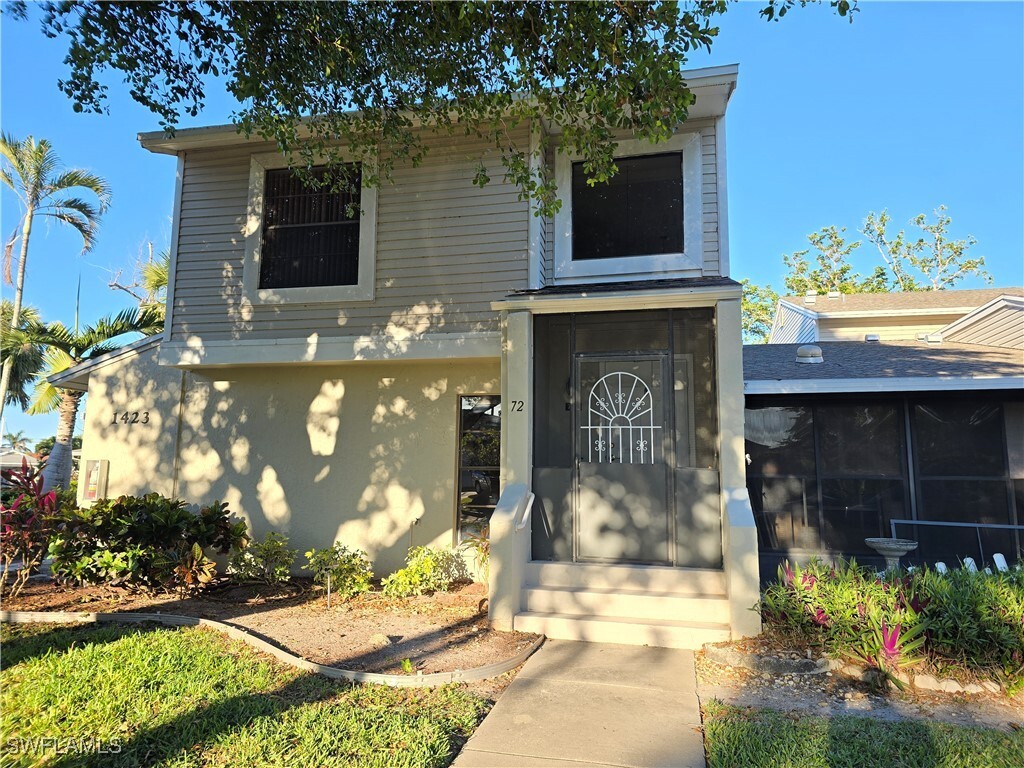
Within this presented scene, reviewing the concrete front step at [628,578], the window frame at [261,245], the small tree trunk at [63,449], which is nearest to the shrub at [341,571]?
the concrete front step at [628,578]

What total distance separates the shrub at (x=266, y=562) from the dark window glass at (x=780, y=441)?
6.12 meters

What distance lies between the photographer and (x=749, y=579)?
18.1ft

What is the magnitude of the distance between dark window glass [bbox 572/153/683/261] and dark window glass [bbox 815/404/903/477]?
9.85ft

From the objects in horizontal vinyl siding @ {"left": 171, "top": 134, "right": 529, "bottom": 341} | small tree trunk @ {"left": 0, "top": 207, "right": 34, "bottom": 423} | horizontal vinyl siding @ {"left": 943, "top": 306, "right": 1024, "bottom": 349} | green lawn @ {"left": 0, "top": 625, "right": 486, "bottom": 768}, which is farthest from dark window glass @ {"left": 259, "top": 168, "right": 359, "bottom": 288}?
horizontal vinyl siding @ {"left": 943, "top": 306, "right": 1024, "bottom": 349}

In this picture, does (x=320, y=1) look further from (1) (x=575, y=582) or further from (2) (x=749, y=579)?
(2) (x=749, y=579)

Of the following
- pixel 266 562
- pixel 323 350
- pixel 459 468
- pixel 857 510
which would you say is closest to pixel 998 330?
pixel 857 510

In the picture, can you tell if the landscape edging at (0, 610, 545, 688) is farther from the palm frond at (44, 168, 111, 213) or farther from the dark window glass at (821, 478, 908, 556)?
the palm frond at (44, 168, 111, 213)

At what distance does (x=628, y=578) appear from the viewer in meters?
6.27

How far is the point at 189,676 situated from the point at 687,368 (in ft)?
17.3

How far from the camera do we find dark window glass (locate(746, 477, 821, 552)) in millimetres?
7863

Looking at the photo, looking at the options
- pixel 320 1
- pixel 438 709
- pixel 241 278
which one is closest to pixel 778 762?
pixel 438 709

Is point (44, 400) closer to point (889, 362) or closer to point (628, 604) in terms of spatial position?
point (628, 604)

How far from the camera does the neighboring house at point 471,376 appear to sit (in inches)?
252

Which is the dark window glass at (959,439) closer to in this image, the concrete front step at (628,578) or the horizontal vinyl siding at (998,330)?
the horizontal vinyl siding at (998,330)
